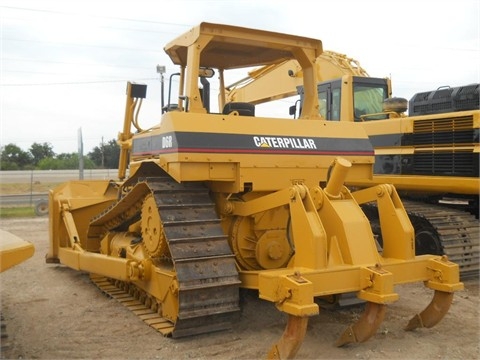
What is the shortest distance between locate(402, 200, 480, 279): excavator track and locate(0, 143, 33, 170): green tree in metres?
39.6

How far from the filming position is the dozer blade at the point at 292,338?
13.1 ft

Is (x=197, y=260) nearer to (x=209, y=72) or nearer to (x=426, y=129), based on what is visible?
(x=209, y=72)

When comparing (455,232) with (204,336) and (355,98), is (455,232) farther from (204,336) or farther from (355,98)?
(204,336)

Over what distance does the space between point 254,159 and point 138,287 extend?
194cm

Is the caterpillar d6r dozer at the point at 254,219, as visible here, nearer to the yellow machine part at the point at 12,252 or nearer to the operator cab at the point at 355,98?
the yellow machine part at the point at 12,252

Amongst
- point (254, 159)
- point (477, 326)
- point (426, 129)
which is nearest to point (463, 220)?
point (426, 129)

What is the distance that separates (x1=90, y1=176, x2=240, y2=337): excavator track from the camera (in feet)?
14.8

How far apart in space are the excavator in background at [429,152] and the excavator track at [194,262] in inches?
98.8

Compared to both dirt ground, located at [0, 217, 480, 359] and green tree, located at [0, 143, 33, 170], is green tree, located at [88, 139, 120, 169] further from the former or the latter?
dirt ground, located at [0, 217, 480, 359]

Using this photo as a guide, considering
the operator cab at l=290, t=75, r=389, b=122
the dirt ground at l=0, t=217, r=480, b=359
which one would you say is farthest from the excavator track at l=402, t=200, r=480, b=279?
the operator cab at l=290, t=75, r=389, b=122

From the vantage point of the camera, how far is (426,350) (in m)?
4.61

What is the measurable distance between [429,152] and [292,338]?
4790 millimetres

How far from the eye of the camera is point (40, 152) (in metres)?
48.4

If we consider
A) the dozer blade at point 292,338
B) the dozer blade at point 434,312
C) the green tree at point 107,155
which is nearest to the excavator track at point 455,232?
the dozer blade at point 434,312
